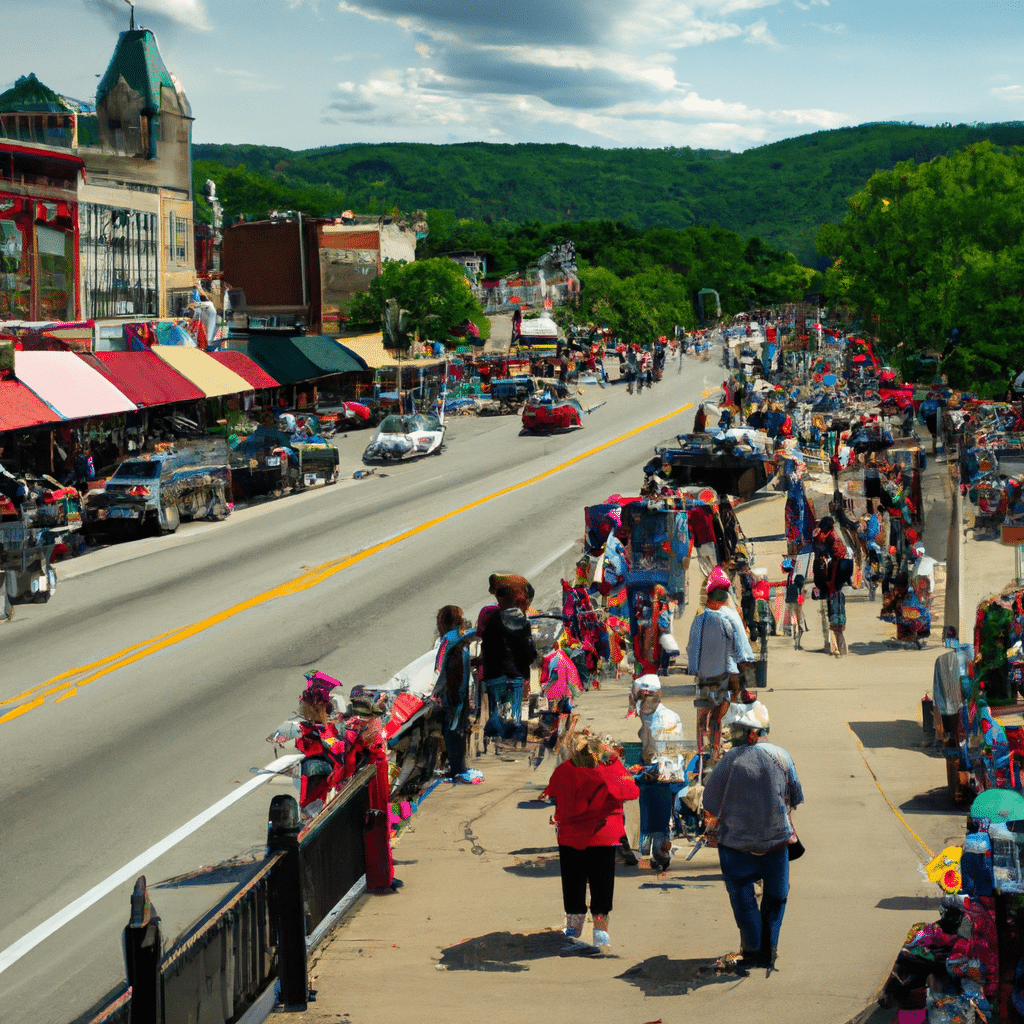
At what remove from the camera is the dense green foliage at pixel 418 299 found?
65062mm

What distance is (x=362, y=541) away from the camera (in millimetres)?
26922

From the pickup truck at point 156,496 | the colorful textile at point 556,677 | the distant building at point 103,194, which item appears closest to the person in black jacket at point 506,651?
the colorful textile at point 556,677

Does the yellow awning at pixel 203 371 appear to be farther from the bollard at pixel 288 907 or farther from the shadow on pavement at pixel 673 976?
the shadow on pavement at pixel 673 976

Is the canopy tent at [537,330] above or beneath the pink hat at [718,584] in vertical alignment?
above

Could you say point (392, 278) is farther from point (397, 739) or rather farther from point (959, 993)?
point (959, 993)

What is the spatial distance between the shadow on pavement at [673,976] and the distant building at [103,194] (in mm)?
32554

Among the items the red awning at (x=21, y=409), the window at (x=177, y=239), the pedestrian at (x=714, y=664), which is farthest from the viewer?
the window at (x=177, y=239)

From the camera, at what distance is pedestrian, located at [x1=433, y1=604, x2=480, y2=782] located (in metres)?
11.4

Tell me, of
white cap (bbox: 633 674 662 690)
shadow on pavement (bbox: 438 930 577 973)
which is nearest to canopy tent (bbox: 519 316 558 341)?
white cap (bbox: 633 674 662 690)

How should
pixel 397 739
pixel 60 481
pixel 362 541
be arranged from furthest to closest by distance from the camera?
pixel 60 481 → pixel 362 541 → pixel 397 739

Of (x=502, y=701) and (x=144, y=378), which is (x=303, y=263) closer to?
(x=144, y=378)

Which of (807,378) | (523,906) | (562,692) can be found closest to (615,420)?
(807,378)

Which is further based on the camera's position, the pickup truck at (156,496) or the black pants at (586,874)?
the pickup truck at (156,496)

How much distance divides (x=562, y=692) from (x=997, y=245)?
155 ft
